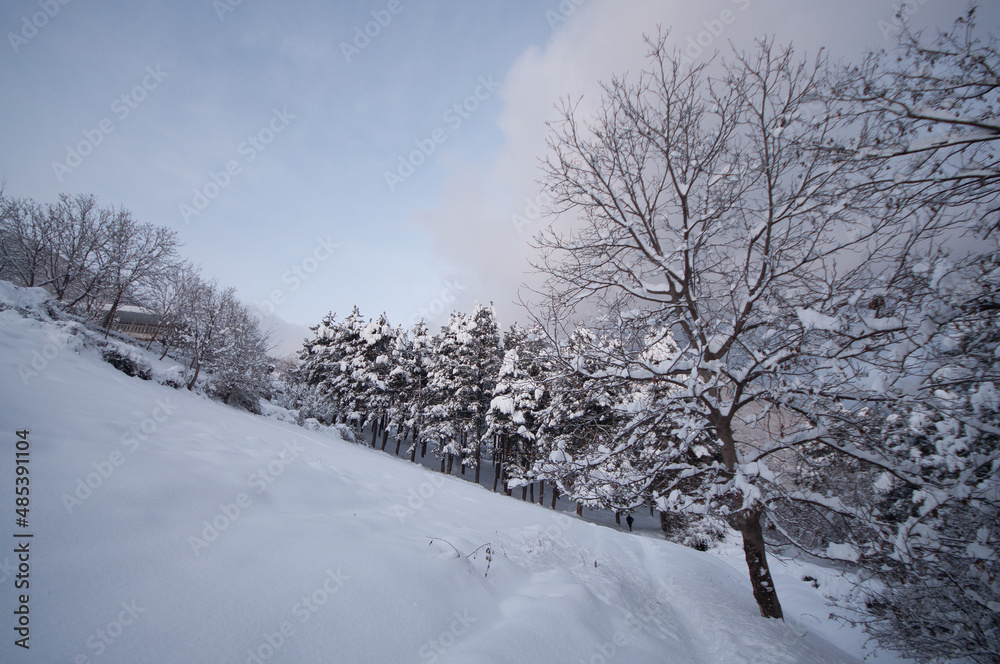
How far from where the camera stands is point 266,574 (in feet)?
7.43

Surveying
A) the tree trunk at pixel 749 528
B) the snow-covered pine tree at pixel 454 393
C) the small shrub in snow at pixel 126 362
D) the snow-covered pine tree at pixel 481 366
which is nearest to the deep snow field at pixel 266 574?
the tree trunk at pixel 749 528

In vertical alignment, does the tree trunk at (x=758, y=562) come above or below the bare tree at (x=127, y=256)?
below

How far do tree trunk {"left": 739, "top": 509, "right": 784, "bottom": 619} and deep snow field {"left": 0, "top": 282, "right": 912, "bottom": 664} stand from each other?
0.23m

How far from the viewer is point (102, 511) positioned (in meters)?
2.27

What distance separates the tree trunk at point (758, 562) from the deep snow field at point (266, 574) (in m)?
0.23

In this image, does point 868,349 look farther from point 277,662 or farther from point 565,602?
point 277,662

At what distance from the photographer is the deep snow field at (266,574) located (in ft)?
5.71

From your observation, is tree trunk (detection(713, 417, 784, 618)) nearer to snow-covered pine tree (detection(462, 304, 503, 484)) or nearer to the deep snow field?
the deep snow field

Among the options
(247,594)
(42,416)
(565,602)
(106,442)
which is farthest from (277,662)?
(42,416)

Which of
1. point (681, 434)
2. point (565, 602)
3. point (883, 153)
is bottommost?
point (565, 602)

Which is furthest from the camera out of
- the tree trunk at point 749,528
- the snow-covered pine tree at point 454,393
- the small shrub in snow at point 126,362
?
the snow-covered pine tree at point 454,393

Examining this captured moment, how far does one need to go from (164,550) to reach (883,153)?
18.9 ft

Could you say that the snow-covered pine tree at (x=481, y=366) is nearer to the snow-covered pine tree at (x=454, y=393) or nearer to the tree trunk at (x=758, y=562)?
the snow-covered pine tree at (x=454, y=393)

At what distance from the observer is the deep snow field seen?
1741 mm
